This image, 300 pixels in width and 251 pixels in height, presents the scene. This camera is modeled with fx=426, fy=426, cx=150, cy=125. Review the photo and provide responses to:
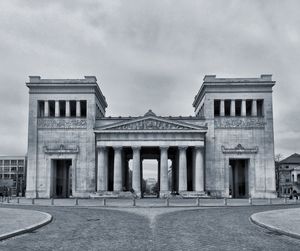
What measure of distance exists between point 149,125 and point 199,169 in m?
11.9

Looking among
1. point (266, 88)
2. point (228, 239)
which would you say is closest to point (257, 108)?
point (266, 88)

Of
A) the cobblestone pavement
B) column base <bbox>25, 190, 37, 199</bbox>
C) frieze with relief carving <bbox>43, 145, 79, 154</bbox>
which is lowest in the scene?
column base <bbox>25, 190, 37, 199</bbox>

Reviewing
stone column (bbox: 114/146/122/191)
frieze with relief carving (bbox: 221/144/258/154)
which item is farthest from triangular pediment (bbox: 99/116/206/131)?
frieze with relief carving (bbox: 221/144/258/154)

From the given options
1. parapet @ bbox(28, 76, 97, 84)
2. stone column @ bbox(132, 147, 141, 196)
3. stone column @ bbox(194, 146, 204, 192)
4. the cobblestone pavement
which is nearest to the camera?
the cobblestone pavement

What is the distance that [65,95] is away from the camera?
8125 centimetres

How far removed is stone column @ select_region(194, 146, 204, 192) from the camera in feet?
249

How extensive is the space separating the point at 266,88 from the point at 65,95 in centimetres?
3821

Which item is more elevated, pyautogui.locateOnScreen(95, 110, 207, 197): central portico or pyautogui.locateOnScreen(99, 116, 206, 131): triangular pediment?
pyautogui.locateOnScreen(99, 116, 206, 131): triangular pediment

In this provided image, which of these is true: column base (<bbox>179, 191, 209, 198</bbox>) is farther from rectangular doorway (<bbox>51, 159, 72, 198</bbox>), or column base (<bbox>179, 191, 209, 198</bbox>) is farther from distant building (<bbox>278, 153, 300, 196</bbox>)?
distant building (<bbox>278, 153, 300, 196</bbox>)

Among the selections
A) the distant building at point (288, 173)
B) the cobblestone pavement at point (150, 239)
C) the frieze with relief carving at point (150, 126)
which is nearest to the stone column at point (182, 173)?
the frieze with relief carving at point (150, 126)

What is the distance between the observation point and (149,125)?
251ft

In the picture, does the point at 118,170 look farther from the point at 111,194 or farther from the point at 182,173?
the point at 182,173

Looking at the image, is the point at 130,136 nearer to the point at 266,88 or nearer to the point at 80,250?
the point at 266,88

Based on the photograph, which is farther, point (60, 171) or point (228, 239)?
point (60, 171)
